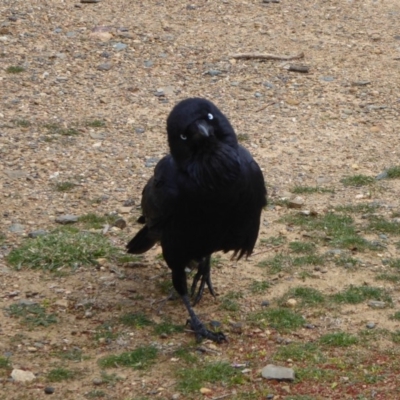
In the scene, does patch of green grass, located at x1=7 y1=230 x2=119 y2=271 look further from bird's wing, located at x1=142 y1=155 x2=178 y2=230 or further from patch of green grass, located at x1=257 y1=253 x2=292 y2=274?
patch of green grass, located at x1=257 y1=253 x2=292 y2=274

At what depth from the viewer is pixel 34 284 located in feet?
21.2

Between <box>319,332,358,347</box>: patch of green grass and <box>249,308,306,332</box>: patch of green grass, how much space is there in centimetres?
22

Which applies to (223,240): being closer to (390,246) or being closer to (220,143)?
(220,143)

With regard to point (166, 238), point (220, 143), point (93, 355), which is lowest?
point (93, 355)

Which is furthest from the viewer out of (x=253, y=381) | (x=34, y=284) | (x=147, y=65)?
(x=147, y=65)

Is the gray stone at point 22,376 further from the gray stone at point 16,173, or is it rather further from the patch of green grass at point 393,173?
the patch of green grass at point 393,173

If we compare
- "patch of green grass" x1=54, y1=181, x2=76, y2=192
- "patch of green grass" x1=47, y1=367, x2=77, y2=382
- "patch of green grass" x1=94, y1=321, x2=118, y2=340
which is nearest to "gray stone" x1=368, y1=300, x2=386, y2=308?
"patch of green grass" x1=94, y1=321, x2=118, y2=340

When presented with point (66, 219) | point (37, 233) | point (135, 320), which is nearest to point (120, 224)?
point (66, 219)

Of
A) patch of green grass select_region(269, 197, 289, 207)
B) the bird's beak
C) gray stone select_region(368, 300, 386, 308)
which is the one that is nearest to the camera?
the bird's beak

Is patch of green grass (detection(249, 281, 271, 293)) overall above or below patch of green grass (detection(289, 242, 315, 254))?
below

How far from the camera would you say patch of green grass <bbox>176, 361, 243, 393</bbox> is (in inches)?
209

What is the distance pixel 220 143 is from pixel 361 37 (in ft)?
19.3

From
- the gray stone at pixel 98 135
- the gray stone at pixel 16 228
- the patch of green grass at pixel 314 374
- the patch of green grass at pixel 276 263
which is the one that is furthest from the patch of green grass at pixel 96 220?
the patch of green grass at pixel 314 374

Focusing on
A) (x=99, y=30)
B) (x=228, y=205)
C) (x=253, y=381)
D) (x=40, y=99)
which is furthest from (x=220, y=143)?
(x=99, y=30)
